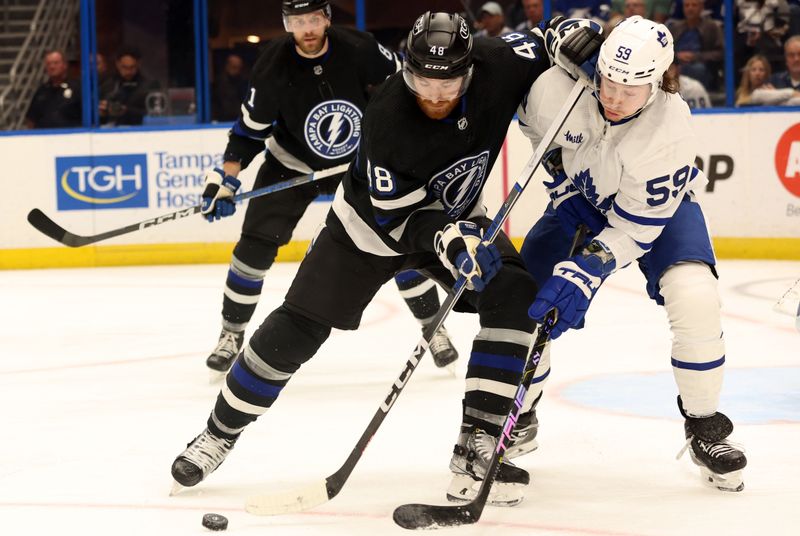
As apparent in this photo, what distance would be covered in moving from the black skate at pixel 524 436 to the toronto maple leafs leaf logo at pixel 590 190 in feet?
1.72

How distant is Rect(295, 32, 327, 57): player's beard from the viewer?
366 cm

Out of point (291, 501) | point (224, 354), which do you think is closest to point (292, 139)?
point (224, 354)

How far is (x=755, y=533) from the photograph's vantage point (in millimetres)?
2277

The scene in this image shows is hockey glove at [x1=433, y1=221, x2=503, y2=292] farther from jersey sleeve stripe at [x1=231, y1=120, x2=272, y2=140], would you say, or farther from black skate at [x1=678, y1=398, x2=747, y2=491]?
jersey sleeve stripe at [x1=231, y1=120, x2=272, y2=140]

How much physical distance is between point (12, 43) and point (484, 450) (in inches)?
266

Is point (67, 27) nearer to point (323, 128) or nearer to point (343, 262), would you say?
point (323, 128)

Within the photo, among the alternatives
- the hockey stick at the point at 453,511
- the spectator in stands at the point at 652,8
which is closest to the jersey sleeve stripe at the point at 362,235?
the hockey stick at the point at 453,511

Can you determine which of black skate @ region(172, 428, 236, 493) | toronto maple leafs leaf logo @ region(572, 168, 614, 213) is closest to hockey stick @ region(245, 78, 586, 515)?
toronto maple leafs leaf logo @ region(572, 168, 614, 213)

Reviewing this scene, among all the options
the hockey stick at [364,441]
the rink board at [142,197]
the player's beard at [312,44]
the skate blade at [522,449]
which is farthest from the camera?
the rink board at [142,197]

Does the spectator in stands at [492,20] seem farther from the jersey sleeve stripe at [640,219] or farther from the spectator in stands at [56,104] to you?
the jersey sleeve stripe at [640,219]

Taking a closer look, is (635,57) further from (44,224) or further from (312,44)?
(44,224)

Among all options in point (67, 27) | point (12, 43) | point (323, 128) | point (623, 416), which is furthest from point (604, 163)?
point (12, 43)

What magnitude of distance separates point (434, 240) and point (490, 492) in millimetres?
518

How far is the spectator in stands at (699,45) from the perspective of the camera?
6691 millimetres
